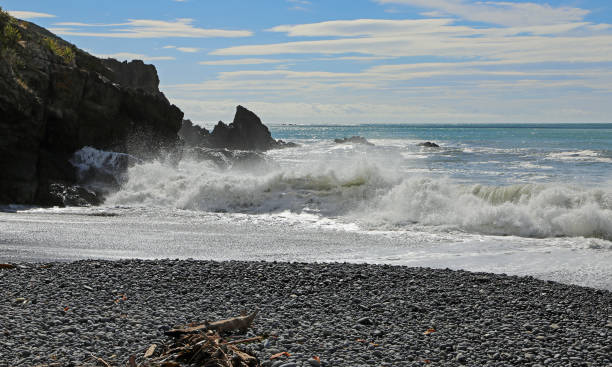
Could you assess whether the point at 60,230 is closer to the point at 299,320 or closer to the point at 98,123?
the point at 299,320

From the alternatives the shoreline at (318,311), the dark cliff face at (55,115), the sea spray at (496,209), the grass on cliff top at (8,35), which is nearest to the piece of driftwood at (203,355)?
the shoreline at (318,311)

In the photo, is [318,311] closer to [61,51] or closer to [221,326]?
[221,326]

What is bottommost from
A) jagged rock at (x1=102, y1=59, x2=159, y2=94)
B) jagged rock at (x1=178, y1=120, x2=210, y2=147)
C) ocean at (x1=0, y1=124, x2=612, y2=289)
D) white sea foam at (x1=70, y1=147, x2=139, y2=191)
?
ocean at (x1=0, y1=124, x2=612, y2=289)

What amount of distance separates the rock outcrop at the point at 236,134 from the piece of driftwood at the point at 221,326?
143 ft

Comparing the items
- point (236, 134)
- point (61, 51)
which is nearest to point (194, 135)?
point (236, 134)

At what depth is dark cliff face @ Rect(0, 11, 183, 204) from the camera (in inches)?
686

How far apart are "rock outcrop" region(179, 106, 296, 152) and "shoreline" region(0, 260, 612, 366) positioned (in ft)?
136

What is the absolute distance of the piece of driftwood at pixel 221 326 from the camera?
4.97 m

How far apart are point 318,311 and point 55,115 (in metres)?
16.4

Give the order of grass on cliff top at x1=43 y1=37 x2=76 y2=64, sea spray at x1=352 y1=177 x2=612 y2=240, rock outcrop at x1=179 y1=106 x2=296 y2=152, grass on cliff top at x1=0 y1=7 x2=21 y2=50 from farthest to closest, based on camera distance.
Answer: rock outcrop at x1=179 y1=106 x2=296 y2=152
grass on cliff top at x1=43 y1=37 x2=76 y2=64
grass on cliff top at x1=0 y1=7 x2=21 y2=50
sea spray at x1=352 y1=177 x2=612 y2=240

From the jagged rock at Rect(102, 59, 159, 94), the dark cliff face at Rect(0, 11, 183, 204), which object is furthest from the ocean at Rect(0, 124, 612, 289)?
the jagged rock at Rect(102, 59, 159, 94)

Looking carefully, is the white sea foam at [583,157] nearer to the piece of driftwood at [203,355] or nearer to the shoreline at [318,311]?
the shoreline at [318,311]

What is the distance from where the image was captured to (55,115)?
19422mm

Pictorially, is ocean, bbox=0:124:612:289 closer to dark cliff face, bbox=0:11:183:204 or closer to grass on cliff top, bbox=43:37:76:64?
dark cliff face, bbox=0:11:183:204
